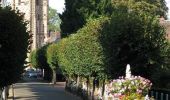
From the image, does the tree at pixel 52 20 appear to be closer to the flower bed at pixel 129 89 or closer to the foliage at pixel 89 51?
the foliage at pixel 89 51

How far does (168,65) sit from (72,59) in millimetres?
14413

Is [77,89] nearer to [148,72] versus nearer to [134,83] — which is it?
[148,72]

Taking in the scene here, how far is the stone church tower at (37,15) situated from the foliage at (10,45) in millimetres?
136367

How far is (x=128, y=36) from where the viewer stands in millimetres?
24016

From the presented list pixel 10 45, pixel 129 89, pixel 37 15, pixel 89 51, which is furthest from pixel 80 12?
pixel 37 15

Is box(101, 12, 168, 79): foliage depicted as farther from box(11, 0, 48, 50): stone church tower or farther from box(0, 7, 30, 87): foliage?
box(11, 0, 48, 50): stone church tower

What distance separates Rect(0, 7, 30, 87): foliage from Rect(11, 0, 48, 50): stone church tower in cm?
13637

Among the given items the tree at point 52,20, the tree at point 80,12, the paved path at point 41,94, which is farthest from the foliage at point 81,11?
the tree at point 52,20

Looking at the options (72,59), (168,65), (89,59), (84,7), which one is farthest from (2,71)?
(84,7)

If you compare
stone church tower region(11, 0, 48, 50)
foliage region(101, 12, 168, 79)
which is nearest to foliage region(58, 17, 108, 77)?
foliage region(101, 12, 168, 79)

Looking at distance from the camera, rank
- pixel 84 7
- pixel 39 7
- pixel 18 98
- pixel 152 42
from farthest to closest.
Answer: pixel 39 7 → pixel 84 7 → pixel 18 98 → pixel 152 42

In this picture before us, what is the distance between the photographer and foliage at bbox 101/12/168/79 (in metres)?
23.8

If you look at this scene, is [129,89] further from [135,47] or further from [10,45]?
[10,45]

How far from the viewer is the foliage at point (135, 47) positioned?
2375 centimetres
